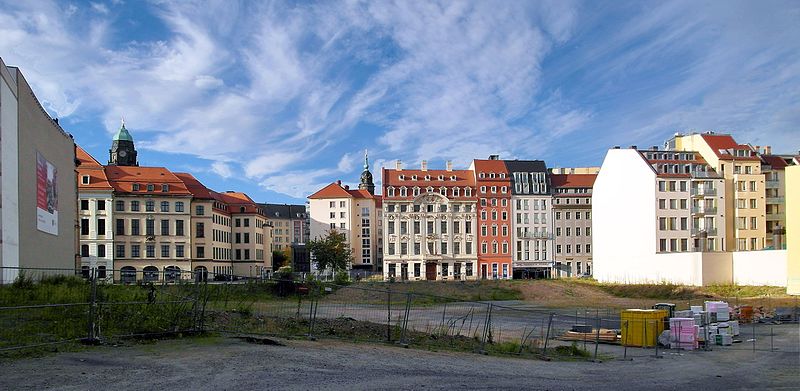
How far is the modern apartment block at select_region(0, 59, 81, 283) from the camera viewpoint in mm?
30328

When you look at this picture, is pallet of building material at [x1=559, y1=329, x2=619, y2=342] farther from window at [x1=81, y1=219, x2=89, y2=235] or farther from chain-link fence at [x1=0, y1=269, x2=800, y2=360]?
window at [x1=81, y1=219, x2=89, y2=235]

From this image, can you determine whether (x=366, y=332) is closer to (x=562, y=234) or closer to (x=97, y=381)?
(x=97, y=381)

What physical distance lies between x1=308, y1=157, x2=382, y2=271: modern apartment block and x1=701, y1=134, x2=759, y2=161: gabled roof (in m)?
56.1

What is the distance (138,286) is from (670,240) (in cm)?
6755

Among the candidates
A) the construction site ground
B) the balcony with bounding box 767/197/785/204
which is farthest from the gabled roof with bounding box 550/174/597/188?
the construction site ground

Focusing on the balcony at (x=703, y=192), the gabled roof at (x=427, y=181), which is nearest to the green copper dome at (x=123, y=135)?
the gabled roof at (x=427, y=181)

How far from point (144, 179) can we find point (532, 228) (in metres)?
52.3

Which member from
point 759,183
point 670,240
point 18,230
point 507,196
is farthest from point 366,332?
point 507,196

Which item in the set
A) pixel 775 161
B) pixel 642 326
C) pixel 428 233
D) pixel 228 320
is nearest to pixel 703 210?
pixel 775 161

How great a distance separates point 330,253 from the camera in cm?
9712

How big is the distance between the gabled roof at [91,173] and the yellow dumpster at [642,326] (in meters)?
69.7

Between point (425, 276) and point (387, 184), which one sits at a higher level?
point (387, 184)

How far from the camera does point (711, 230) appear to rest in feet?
250

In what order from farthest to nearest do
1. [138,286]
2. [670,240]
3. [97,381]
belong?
[670,240], [138,286], [97,381]
